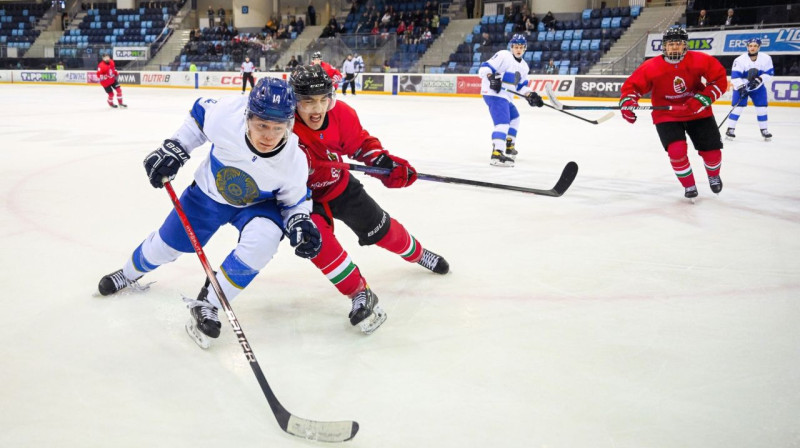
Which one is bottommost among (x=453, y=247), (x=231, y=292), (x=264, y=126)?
(x=453, y=247)

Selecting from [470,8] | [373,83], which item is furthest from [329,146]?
[470,8]

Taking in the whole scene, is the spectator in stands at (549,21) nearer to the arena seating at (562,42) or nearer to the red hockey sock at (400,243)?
the arena seating at (562,42)

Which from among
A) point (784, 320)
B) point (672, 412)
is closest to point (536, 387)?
point (672, 412)

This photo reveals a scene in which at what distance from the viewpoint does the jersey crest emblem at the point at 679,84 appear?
4.36 meters

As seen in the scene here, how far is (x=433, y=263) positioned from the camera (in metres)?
2.84

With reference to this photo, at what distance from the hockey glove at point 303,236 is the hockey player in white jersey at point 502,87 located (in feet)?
13.4

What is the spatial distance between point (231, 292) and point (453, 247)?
1485 millimetres

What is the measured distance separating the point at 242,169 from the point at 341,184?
19.6 inches

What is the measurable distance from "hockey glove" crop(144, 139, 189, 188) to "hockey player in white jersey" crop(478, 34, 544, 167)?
161 inches

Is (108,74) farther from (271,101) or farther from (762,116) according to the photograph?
(271,101)

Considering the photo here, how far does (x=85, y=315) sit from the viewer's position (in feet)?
7.64

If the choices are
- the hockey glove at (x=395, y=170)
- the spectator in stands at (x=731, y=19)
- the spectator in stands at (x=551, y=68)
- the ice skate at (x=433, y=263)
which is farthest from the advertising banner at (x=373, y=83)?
the hockey glove at (x=395, y=170)

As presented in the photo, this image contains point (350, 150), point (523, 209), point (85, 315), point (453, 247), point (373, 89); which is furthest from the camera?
point (373, 89)

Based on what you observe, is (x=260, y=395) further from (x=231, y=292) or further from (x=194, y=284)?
(x=194, y=284)
